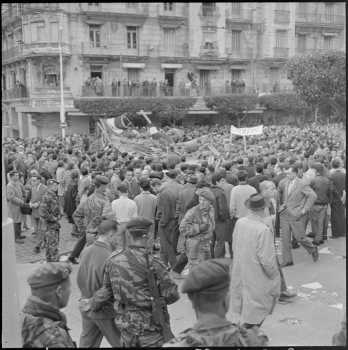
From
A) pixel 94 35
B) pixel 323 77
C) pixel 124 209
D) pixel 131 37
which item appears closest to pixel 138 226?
pixel 124 209

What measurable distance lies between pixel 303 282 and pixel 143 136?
1565 centimetres

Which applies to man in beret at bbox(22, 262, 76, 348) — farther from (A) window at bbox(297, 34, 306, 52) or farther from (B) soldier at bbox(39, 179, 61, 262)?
(A) window at bbox(297, 34, 306, 52)

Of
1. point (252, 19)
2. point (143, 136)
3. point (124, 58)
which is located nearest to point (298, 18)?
point (252, 19)

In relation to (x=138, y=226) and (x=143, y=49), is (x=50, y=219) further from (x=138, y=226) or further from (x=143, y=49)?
(x=143, y=49)

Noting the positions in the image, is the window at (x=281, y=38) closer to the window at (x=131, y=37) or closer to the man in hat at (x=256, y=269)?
the window at (x=131, y=37)

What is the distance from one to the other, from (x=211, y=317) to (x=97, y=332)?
2217 millimetres

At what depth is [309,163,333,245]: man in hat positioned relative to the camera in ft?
29.7

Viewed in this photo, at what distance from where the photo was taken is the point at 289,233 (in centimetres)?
820

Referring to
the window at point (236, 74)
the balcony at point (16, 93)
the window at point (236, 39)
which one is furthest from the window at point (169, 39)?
the balcony at point (16, 93)

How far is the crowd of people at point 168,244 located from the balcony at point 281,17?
27.6 metres

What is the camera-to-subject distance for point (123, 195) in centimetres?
798

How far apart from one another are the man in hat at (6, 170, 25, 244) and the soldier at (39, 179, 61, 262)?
1.60 meters

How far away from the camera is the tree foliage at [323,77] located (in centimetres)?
2294

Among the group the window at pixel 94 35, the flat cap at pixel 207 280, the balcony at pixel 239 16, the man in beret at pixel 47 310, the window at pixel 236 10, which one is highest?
the window at pixel 236 10
